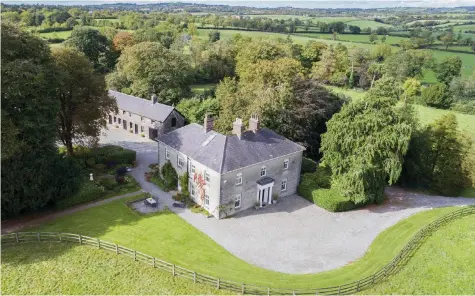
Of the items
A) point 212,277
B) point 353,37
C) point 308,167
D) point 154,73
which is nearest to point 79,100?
point 154,73

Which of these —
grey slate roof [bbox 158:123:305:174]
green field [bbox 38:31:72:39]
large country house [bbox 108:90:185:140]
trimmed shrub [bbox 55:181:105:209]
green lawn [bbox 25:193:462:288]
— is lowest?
green lawn [bbox 25:193:462:288]

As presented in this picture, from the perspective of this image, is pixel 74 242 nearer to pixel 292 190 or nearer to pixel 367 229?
pixel 292 190

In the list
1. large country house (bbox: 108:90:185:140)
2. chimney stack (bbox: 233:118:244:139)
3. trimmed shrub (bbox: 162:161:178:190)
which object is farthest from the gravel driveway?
large country house (bbox: 108:90:185:140)

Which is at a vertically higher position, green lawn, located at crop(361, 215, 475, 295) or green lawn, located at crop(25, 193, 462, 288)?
green lawn, located at crop(25, 193, 462, 288)

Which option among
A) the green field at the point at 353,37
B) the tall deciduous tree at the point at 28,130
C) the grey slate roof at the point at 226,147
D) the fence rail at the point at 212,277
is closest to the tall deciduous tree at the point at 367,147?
the grey slate roof at the point at 226,147

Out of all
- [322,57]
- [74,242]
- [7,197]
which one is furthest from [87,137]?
[322,57]

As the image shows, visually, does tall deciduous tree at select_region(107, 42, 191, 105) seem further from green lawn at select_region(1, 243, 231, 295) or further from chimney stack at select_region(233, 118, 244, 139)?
green lawn at select_region(1, 243, 231, 295)

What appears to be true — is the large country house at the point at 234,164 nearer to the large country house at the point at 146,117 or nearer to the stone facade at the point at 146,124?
the stone facade at the point at 146,124

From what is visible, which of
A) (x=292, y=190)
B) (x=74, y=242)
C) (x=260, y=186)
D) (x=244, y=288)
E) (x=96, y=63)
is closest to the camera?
(x=244, y=288)
